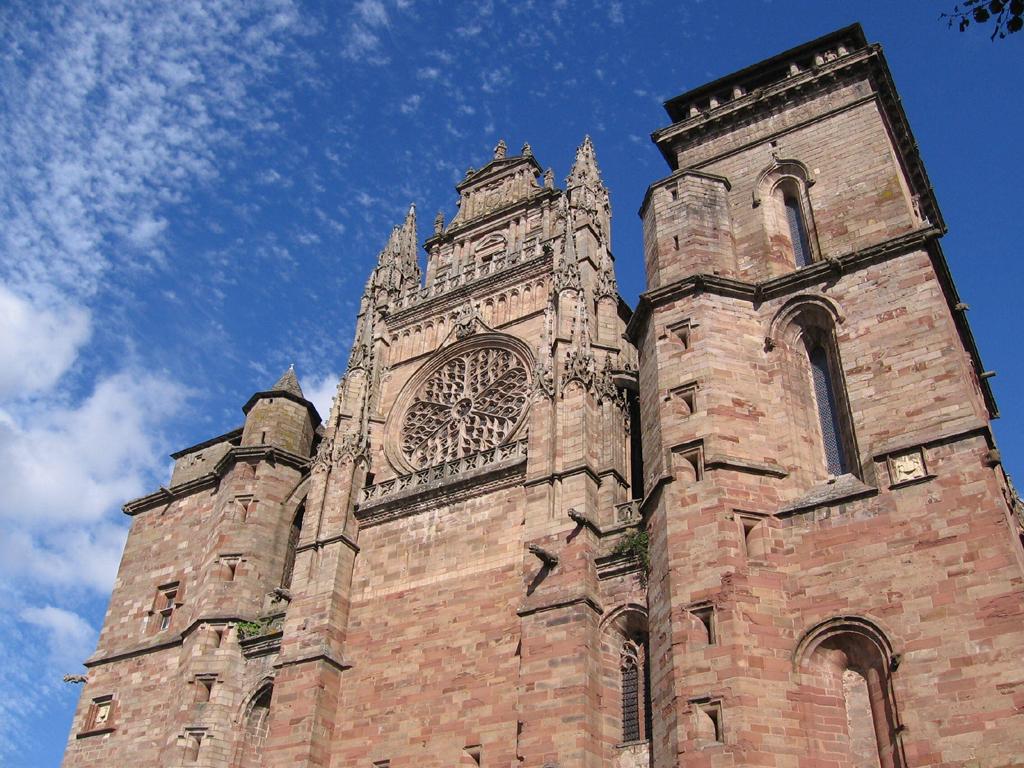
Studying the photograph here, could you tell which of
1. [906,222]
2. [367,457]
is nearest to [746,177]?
[906,222]

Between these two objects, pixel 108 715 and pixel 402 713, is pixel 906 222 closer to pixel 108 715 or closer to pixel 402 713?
pixel 402 713

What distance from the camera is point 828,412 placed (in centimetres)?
1723

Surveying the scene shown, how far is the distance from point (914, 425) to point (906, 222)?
14.6 feet

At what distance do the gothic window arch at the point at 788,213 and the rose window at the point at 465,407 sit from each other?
7.61 metres

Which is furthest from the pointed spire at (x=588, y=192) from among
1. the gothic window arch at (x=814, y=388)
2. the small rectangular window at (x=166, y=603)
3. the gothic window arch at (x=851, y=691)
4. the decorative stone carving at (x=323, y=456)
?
the gothic window arch at (x=851, y=691)

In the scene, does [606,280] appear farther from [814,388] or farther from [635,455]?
[814,388]

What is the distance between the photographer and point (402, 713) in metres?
20.6

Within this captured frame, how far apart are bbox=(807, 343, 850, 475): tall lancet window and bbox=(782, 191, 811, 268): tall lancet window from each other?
91.4 inches

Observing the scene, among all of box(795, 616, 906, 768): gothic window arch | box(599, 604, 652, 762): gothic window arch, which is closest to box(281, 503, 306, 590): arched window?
box(599, 604, 652, 762): gothic window arch

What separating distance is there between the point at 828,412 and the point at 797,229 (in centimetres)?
458

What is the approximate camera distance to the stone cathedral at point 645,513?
13.9 meters

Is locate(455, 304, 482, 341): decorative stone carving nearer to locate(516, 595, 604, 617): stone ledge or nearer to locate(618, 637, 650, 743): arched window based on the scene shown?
locate(516, 595, 604, 617): stone ledge

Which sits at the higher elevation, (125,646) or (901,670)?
(125,646)

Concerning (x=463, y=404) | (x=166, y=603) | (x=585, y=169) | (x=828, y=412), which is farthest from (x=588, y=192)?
(x=166, y=603)
